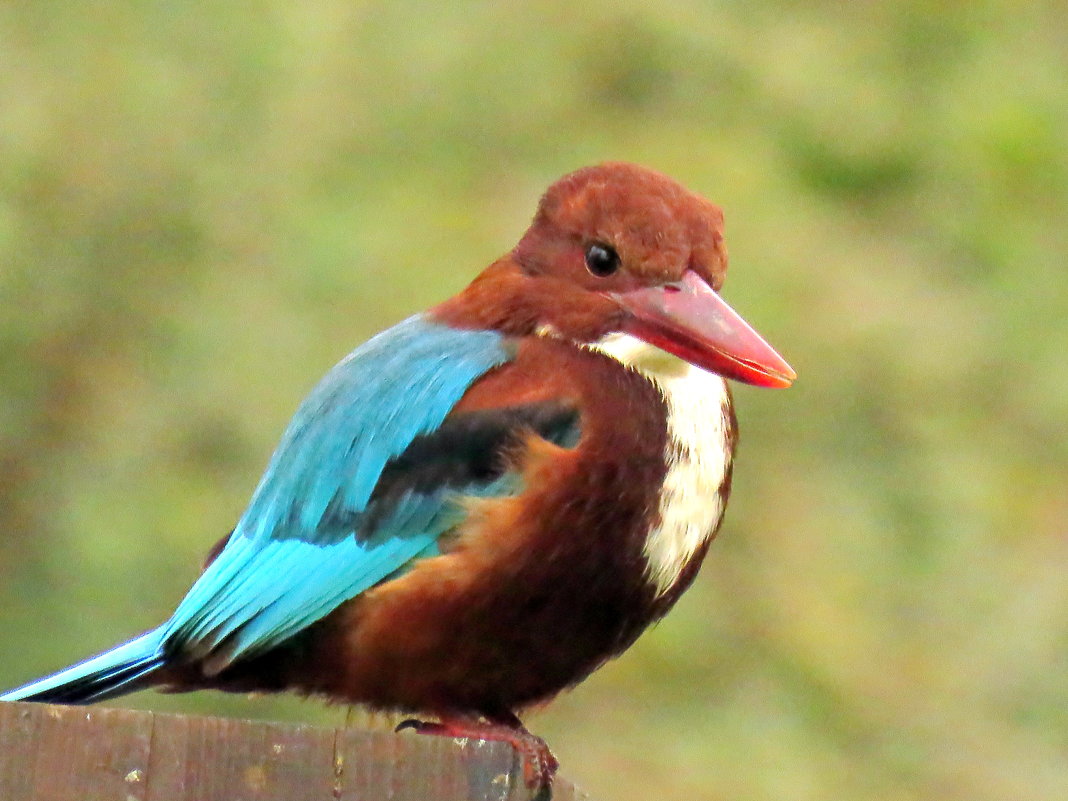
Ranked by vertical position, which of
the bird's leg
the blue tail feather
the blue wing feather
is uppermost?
the blue wing feather

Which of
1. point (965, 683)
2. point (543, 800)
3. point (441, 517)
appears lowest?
point (965, 683)

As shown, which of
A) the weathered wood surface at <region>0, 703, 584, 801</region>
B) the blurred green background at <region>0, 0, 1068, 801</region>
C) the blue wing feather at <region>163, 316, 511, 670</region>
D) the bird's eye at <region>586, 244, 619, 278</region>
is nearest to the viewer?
the weathered wood surface at <region>0, 703, 584, 801</region>

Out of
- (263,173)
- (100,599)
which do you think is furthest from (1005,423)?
(100,599)

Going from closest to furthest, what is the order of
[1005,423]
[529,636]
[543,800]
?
[543,800]
[529,636]
[1005,423]

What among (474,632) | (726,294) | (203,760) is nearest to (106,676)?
(474,632)

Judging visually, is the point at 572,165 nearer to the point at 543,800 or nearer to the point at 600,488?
the point at 600,488

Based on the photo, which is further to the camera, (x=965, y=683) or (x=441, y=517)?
(x=965, y=683)

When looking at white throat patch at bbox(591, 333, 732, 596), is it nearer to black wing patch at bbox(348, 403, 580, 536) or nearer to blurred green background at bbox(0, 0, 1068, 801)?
black wing patch at bbox(348, 403, 580, 536)

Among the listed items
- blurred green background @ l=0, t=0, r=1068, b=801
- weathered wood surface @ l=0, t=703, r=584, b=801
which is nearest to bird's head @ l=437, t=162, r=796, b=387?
weathered wood surface @ l=0, t=703, r=584, b=801
